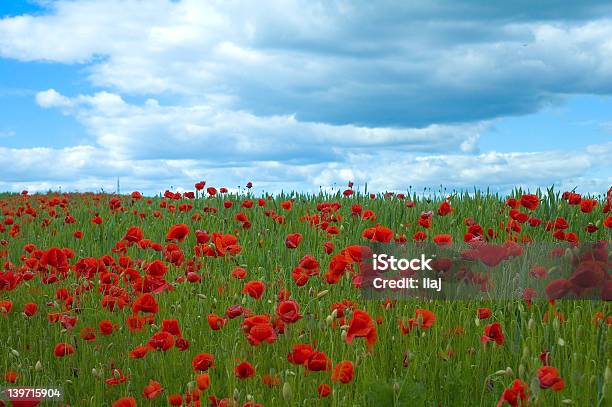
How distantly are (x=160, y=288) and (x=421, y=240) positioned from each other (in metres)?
2.45

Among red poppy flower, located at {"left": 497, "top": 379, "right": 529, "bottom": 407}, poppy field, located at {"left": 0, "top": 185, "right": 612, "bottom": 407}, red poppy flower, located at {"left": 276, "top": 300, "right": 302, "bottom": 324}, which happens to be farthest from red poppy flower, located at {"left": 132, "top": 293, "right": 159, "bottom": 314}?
red poppy flower, located at {"left": 497, "top": 379, "right": 529, "bottom": 407}

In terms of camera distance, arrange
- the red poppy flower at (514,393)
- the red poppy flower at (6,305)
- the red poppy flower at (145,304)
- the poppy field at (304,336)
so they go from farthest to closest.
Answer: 1. the red poppy flower at (6,305)
2. the red poppy flower at (145,304)
3. the poppy field at (304,336)
4. the red poppy flower at (514,393)

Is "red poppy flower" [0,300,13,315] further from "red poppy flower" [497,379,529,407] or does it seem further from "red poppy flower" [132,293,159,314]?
"red poppy flower" [497,379,529,407]

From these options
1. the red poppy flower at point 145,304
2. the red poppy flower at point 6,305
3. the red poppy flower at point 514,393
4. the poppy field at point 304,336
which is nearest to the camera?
the red poppy flower at point 514,393

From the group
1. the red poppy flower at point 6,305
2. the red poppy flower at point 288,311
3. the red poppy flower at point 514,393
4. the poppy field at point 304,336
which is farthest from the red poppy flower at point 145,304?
the red poppy flower at point 514,393

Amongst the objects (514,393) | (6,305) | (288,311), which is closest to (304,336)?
(288,311)

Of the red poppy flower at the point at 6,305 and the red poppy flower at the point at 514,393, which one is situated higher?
the red poppy flower at the point at 514,393

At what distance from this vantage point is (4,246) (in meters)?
8.26

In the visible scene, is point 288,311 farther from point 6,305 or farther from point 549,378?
point 6,305

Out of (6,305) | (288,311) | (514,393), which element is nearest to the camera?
(514,393)

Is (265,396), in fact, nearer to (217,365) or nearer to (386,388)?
(217,365)

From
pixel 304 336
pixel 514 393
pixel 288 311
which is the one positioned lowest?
pixel 304 336

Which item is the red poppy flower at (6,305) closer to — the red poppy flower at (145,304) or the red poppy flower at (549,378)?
the red poppy flower at (145,304)

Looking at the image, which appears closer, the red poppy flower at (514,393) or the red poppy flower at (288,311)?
the red poppy flower at (514,393)
